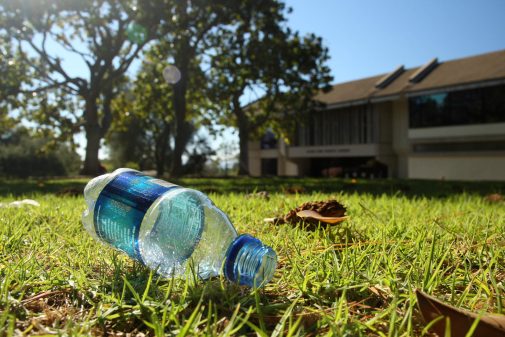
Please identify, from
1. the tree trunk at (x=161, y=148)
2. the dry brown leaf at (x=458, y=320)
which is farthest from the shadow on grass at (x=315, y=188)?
the tree trunk at (x=161, y=148)

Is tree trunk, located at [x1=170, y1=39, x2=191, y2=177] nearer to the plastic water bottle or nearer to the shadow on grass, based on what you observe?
the shadow on grass

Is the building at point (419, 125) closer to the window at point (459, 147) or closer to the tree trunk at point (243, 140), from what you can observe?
the window at point (459, 147)

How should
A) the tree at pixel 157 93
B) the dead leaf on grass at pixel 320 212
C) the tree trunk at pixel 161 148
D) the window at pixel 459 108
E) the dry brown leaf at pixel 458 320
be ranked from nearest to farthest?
the dry brown leaf at pixel 458 320
the dead leaf on grass at pixel 320 212
the tree at pixel 157 93
the window at pixel 459 108
the tree trunk at pixel 161 148

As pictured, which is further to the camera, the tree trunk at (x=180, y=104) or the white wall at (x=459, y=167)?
the white wall at (x=459, y=167)

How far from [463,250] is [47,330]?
1.41 m

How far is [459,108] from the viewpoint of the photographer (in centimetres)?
2212

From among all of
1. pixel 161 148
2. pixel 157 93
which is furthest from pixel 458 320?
pixel 161 148

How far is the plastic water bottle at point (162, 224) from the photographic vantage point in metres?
1.33

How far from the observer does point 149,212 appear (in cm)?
131

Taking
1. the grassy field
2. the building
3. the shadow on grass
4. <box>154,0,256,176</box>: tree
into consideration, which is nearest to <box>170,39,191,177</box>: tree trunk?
<box>154,0,256,176</box>: tree

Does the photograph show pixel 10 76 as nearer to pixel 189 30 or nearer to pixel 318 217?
pixel 189 30

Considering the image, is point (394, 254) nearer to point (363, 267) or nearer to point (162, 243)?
point (363, 267)

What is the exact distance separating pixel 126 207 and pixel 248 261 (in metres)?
0.48

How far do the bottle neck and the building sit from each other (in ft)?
58.6
